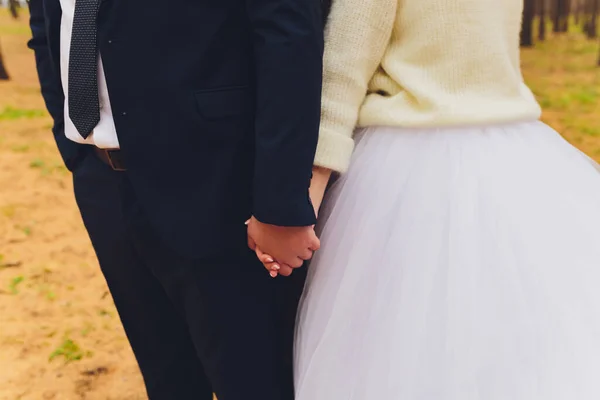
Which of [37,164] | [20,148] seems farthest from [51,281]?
[20,148]

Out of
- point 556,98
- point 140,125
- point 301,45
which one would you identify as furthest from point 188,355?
point 556,98

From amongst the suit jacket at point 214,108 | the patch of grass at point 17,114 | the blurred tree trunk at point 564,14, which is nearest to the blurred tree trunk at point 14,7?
the patch of grass at point 17,114

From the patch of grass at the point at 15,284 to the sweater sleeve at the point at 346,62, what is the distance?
2377 millimetres

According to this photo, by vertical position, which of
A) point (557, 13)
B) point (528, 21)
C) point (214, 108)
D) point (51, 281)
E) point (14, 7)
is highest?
point (214, 108)

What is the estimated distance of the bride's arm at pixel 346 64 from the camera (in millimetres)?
1035

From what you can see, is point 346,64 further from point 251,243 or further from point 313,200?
point 251,243

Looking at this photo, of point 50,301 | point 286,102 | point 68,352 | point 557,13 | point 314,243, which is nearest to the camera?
point 286,102

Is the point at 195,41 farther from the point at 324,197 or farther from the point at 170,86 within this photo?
the point at 324,197

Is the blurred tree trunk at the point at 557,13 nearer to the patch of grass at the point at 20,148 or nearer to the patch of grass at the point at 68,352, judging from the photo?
the patch of grass at the point at 20,148

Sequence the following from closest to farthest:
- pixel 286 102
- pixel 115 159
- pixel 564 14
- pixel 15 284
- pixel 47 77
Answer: pixel 286 102, pixel 115 159, pixel 47 77, pixel 15 284, pixel 564 14

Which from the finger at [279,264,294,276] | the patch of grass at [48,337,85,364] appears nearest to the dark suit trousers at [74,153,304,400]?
the finger at [279,264,294,276]

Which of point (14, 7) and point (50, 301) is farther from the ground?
point (50, 301)

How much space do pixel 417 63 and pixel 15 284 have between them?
2560 mm

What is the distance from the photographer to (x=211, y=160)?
109cm
